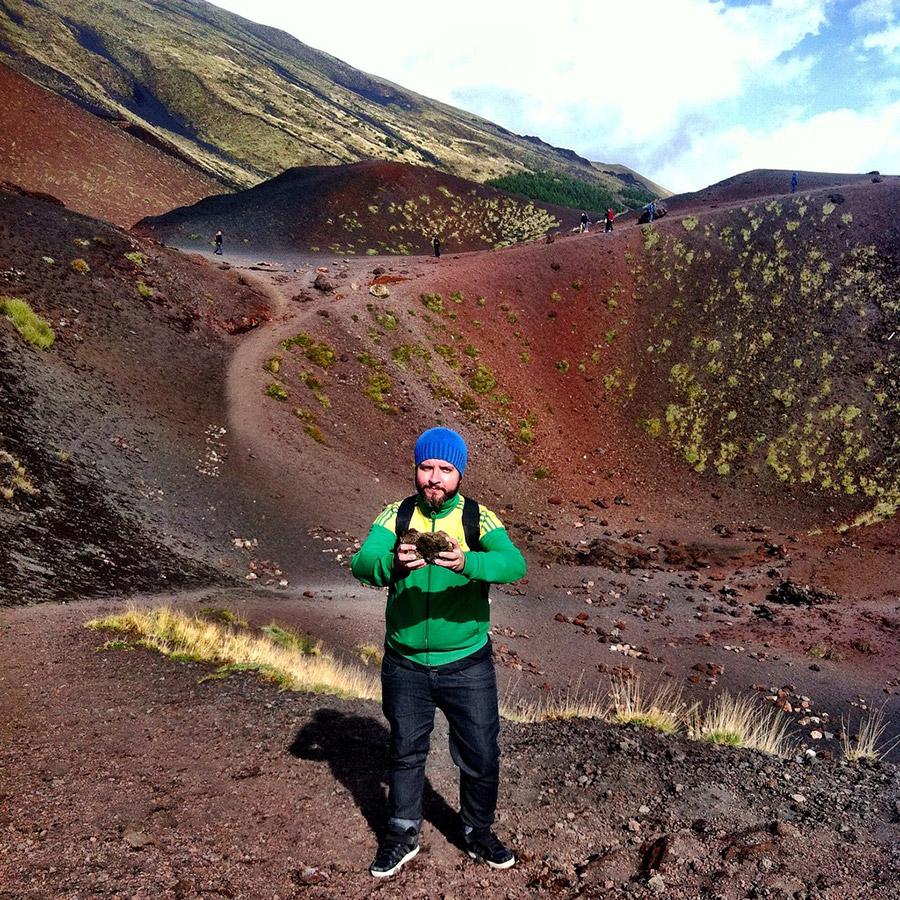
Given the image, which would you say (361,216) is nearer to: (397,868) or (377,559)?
(377,559)

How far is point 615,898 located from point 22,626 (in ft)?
28.9

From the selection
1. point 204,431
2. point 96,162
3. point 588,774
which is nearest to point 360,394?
point 204,431

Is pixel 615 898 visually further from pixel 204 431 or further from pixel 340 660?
pixel 204 431

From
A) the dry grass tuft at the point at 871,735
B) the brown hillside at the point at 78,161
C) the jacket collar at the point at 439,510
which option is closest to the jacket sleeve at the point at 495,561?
the jacket collar at the point at 439,510

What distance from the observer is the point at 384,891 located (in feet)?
12.8

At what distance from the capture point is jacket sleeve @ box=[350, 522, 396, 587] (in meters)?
3.53

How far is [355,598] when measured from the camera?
15.1m

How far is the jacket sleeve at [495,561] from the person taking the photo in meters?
3.42

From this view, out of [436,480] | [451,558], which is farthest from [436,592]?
[436,480]

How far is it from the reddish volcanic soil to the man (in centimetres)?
60

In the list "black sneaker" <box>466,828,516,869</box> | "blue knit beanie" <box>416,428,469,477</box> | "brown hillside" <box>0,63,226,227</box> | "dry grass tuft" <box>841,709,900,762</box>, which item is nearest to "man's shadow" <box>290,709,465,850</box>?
"black sneaker" <box>466,828,516,869</box>

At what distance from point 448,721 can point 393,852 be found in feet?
3.47

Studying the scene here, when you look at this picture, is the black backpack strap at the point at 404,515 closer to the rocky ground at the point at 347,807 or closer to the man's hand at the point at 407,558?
the man's hand at the point at 407,558

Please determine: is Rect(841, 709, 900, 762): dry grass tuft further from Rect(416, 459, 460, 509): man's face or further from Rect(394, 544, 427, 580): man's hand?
Rect(394, 544, 427, 580): man's hand
